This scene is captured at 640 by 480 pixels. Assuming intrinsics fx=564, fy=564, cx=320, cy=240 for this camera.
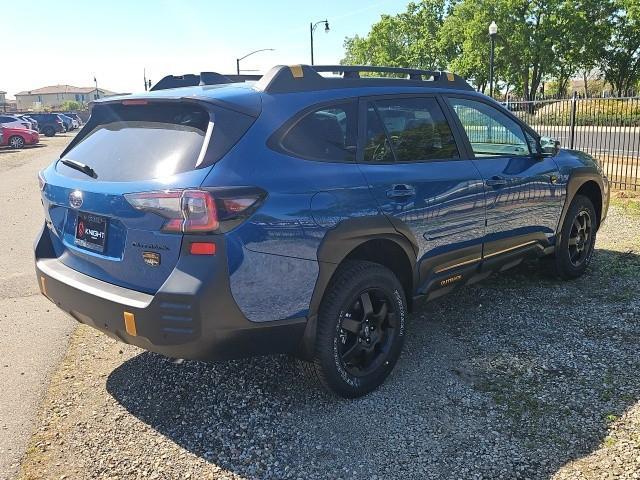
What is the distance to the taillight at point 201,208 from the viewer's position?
2.59 m

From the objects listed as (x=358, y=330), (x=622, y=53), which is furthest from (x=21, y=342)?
(x=622, y=53)

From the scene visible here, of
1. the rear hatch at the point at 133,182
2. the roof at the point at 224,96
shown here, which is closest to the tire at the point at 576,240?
the roof at the point at 224,96

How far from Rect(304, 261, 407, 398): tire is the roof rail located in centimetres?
106

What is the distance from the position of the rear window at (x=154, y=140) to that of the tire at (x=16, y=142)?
2950cm

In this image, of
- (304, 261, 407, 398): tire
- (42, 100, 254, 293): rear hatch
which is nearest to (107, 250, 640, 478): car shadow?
(304, 261, 407, 398): tire

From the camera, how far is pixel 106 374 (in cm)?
377

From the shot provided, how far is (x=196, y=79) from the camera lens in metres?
3.95

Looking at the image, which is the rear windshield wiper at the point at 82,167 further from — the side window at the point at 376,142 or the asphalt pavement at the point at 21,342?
the side window at the point at 376,142

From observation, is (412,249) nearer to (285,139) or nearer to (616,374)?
(285,139)

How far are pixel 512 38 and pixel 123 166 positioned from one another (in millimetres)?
45030

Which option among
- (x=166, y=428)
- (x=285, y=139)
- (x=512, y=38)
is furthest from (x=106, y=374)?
(x=512, y=38)

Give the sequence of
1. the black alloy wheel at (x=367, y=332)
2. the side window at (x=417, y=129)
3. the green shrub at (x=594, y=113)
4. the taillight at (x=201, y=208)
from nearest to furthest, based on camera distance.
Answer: the taillight at (x=201, y=208)
the black alloy wheel at (x=367, y=332)
the side window at (x=417, y=129)
the green shrub at (x=594, y=113)

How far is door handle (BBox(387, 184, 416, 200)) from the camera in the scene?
3.33 m

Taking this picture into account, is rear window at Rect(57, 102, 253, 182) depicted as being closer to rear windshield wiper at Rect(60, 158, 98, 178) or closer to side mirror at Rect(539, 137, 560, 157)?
rear windshield wiper at Rect(60, 158, 98, 178)
